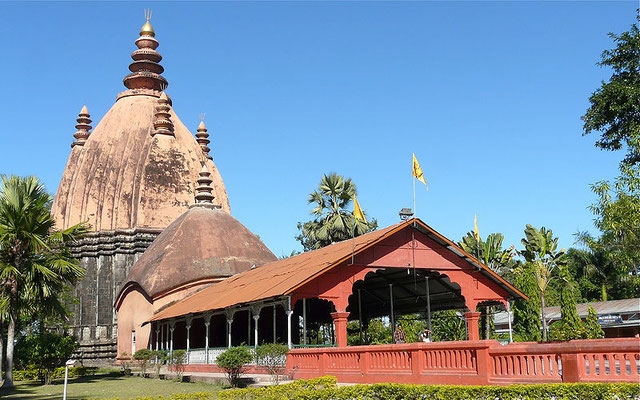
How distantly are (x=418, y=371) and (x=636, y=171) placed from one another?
1035 cm

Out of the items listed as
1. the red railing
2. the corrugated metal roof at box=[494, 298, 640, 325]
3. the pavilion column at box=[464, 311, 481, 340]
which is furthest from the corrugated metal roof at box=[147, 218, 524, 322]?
the corrugated metal roof at box=[494, 298, 640, 325]

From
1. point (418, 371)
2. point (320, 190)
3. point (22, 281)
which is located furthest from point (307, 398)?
point (320, 190)

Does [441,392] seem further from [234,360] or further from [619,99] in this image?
[619,99]

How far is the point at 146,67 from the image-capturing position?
168 feet

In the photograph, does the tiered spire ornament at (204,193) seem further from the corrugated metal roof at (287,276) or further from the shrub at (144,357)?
the shrub at (144,357)

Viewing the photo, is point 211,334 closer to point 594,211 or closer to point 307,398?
point 594,211

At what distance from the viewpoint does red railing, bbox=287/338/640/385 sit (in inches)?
435

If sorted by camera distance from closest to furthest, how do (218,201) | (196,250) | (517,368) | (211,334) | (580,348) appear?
(580,348) → (517,368) → (211,334) → (196,250) → (218,201)

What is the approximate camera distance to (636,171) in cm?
2067

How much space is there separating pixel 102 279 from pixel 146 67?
55.0ft

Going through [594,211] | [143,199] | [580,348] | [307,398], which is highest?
[143,199]

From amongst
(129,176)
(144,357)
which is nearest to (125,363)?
(144,357)

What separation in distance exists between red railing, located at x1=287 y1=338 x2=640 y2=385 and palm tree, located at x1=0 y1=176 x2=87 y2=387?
10458 millimetres

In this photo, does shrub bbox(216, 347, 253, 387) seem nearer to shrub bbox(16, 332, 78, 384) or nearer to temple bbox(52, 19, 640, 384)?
temple bbox(52, 19, 640, 384)
